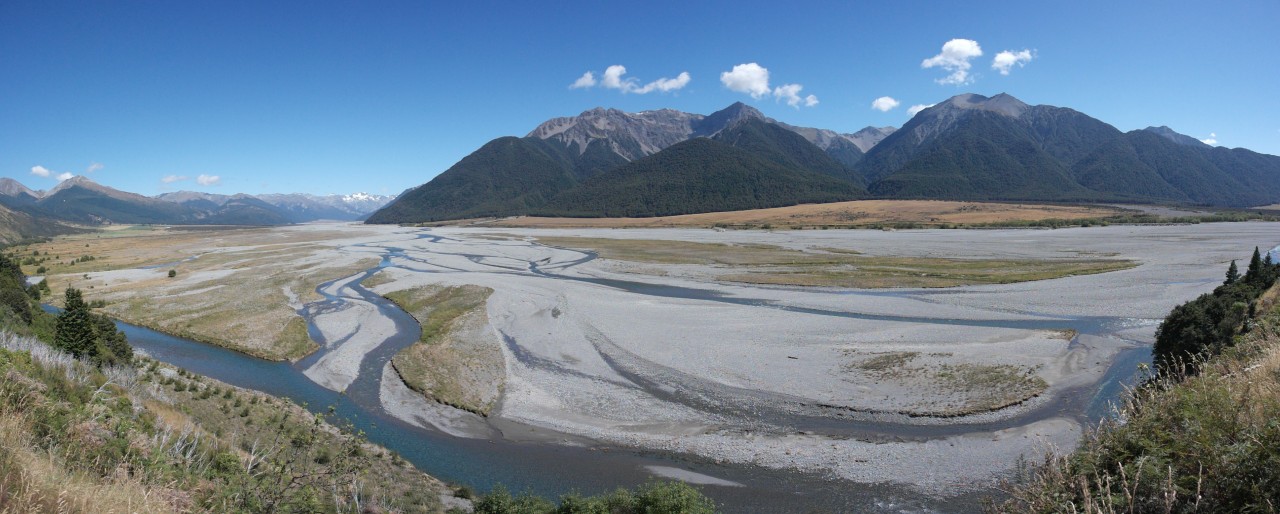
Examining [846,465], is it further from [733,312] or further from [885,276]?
[885,276]

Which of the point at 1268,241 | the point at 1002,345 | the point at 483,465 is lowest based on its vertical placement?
the point at 483,465

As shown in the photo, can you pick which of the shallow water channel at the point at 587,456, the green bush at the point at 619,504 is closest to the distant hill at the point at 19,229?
the shallow water channel at the point at 587,456

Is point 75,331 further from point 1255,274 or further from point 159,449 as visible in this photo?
point 1255,274

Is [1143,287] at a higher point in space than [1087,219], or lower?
lower

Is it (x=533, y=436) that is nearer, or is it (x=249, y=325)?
(x=533, y=436)

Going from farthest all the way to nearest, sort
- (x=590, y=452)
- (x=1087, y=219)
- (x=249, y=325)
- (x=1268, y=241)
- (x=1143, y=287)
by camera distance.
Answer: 1. (x=1087, y=219)
2. (x=1268, y=241)
3. (x=1143, y=287)
4. (x=249, y=325)
5. (x=590, y=452)

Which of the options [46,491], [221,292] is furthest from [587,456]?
[221,292]

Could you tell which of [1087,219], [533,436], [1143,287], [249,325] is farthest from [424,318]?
[1087,219]
